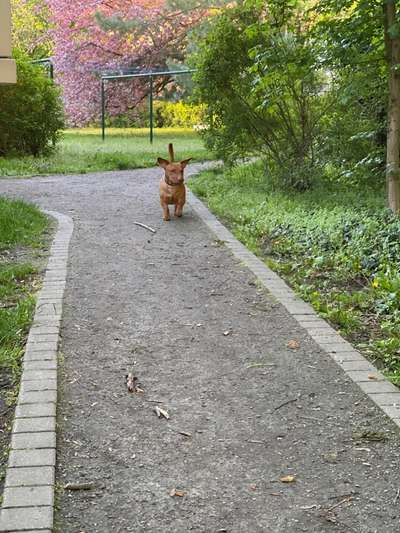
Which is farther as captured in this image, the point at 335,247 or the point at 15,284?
the point at 335,247

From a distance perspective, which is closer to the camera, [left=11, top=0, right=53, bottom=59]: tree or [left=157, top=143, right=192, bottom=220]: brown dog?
[left=157, top=143, right=192, bottom=220]: brown dog

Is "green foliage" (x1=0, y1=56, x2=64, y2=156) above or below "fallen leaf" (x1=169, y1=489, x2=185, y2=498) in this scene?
above

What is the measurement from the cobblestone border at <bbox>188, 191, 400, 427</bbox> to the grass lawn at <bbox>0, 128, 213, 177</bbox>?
800 centimetres

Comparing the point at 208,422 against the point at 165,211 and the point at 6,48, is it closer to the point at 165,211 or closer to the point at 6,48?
the point at 6,48

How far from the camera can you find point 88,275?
589 centimetres

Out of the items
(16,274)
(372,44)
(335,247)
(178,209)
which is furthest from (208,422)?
(372,44)

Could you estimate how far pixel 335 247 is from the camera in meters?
6.63

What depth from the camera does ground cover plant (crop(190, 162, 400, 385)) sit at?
4.68 metres

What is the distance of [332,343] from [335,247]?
8.10 feet

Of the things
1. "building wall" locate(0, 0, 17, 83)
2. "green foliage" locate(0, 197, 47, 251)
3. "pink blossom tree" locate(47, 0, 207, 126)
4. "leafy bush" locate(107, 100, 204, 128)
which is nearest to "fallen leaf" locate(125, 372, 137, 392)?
"building wall" locate(0, 0, 17, 83)

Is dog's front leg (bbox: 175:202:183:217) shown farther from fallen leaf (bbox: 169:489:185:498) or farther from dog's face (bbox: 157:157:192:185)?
fallen leaf (bbox: 169:489:185:498)

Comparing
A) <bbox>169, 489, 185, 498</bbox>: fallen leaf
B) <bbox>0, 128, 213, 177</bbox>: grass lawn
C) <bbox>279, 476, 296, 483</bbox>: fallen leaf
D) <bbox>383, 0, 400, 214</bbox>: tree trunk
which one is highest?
<bbox>383, 0, 400, 214</bbox>: tree trunk

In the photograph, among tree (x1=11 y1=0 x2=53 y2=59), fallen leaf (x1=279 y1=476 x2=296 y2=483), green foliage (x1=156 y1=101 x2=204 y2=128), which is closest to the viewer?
fallen leaf (x1=279 y1=476 x2=296 y2=483)

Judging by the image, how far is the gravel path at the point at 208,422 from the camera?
8.48ft
